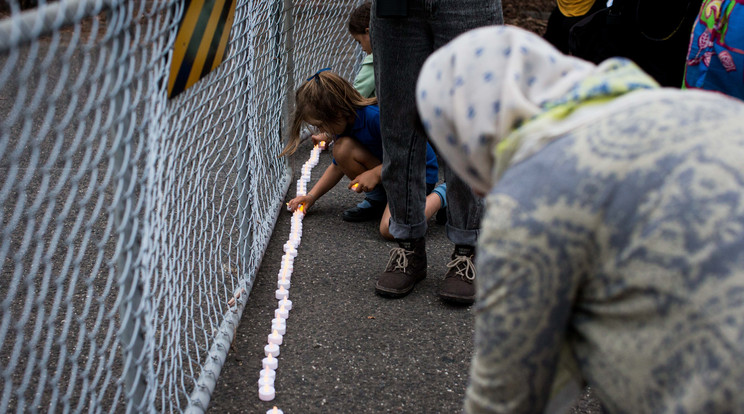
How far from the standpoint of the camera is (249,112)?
2850mm

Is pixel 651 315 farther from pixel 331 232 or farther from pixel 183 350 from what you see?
pixel 331 232

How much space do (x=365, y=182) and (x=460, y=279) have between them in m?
0.96

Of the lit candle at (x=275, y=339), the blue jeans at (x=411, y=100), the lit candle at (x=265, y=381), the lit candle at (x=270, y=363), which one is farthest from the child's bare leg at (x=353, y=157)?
the lit candle at (x=265, y=381)

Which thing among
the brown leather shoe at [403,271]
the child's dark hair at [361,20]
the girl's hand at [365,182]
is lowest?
the brown leather shoe at [403,271]

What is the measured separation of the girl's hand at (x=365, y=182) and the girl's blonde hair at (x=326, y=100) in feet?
1.12

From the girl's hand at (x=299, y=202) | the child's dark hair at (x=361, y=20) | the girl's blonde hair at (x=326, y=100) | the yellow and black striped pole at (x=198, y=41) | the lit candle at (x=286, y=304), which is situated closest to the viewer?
the yellow and black striped pole at (x=198, y=41)

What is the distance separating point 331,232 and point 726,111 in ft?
9.35


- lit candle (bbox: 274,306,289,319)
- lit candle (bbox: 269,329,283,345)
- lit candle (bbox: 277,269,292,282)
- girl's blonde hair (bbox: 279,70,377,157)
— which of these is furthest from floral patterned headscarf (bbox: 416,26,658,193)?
girl's blonde hair (bbox: 279,70,377,157)

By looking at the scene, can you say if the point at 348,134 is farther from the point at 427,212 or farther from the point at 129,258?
the point at 129,258

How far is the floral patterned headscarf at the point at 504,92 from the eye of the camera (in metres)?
1.09

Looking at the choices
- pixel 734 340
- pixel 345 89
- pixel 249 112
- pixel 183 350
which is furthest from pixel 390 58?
pixel 734 340

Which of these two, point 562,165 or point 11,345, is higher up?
point 562,165

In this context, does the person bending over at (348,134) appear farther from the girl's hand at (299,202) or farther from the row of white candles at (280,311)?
the row of white candles at (280,311)

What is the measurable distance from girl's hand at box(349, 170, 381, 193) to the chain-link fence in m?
0.51
